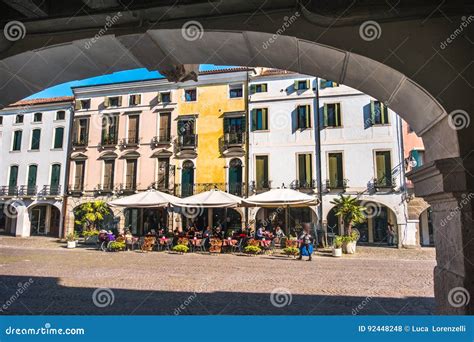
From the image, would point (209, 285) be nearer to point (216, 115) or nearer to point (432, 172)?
point (432, 172)

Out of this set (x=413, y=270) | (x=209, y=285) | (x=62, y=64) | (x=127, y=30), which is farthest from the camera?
(x=413, y=270)

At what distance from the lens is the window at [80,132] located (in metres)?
25.9

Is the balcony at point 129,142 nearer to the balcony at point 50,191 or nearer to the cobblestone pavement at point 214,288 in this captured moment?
the balcony at point 50,191

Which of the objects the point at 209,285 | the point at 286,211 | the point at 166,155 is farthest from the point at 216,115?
the point at 209,285

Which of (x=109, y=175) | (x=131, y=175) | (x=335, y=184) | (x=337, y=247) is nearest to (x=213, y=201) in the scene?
(x=337, y=247)

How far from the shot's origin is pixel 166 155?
24.1 m

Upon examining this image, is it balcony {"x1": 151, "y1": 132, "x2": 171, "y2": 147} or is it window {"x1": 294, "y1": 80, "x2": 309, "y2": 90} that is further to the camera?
balcony {"x1": 151, "y1": 132, "x2": 171, "y2": 147}

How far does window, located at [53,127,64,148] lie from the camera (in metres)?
26.7

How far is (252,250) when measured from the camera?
1458cm

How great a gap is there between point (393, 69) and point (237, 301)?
16.4 feet
